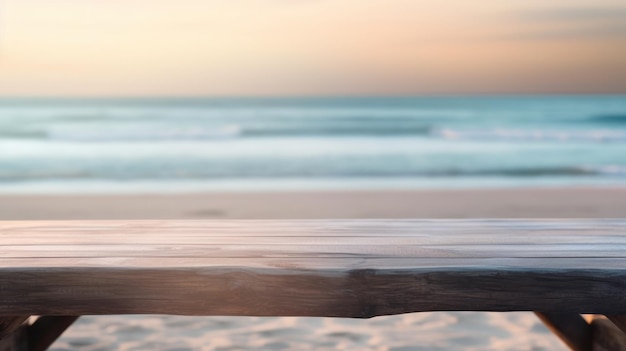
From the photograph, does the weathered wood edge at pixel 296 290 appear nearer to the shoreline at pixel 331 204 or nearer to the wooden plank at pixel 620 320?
the wooden plank at pixel 620 320

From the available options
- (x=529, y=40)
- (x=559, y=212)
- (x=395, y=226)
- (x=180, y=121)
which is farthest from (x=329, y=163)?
(x=529, y=40)

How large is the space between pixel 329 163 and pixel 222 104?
939cm

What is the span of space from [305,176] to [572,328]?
617cm

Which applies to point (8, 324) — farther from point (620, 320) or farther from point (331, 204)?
point (331, 204)

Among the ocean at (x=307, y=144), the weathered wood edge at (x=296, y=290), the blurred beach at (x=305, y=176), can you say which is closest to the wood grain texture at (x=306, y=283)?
the weathered wood edge at (x=296, y=290)

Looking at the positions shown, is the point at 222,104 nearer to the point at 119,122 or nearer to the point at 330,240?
the point at 119,122

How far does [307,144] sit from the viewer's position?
34.6 feet

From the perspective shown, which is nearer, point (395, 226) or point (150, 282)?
point (150, 282)

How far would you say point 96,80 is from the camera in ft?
53.2

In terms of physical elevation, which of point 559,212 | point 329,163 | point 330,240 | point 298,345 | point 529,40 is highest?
point 529,40

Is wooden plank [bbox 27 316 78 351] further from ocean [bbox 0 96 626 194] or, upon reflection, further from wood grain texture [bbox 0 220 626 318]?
ocean [bbox 0 96 626 194]

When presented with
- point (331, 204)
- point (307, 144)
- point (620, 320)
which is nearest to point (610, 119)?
point (307, 144)

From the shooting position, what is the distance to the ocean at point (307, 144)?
6.89 meters

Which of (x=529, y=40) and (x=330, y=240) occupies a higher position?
(x=529, y=40)
